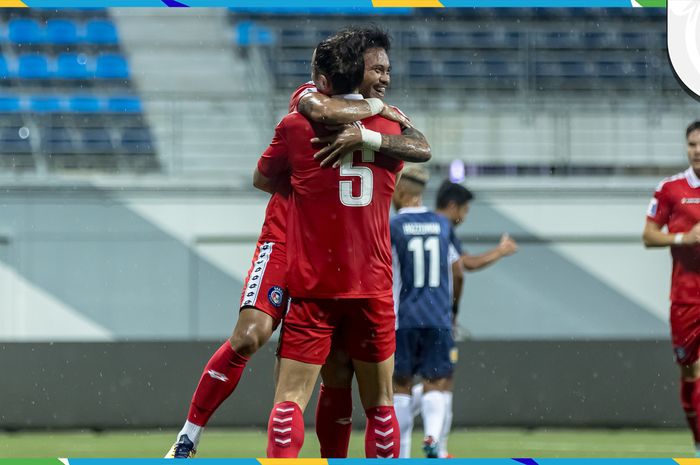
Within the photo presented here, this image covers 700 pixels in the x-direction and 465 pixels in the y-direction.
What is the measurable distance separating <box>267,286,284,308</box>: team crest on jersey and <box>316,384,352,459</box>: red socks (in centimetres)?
49

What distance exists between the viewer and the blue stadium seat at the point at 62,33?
13.6 m

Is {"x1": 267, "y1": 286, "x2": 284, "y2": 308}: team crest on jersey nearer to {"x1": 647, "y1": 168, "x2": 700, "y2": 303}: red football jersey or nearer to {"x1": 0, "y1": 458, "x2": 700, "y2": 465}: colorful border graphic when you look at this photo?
{"x1": 0, "y1": 458, "x2": 700, "y2": 465}: colorful border graphic

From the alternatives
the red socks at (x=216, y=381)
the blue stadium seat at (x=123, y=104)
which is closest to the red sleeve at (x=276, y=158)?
the red socks at (x=216, y=381)

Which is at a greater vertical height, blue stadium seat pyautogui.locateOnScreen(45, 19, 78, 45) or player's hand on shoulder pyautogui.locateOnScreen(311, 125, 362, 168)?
blue stadium seat pyautogui.locateOnScreen(45, 19, 78, 45)

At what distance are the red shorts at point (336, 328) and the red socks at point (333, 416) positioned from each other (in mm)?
343

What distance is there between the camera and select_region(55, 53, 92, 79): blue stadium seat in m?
13.2

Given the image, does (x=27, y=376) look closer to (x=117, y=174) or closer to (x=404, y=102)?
(x=117, y=174)

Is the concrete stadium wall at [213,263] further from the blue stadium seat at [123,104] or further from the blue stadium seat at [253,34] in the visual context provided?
the blue stadium seat at [253,34]

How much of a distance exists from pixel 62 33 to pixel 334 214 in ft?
33.9

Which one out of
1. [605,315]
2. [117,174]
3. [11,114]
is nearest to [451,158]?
[605,315]

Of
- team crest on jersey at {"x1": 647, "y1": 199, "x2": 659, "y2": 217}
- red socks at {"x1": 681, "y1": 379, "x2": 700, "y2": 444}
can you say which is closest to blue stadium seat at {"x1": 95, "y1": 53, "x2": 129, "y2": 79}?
team crest on jersey at {"x1": 647, "y1": 199, "x2": 659, "y2": 217}


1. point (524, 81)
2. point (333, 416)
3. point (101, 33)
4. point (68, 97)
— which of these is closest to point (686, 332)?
point (333, 416)

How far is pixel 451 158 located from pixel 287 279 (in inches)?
306

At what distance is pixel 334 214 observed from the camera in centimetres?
411
